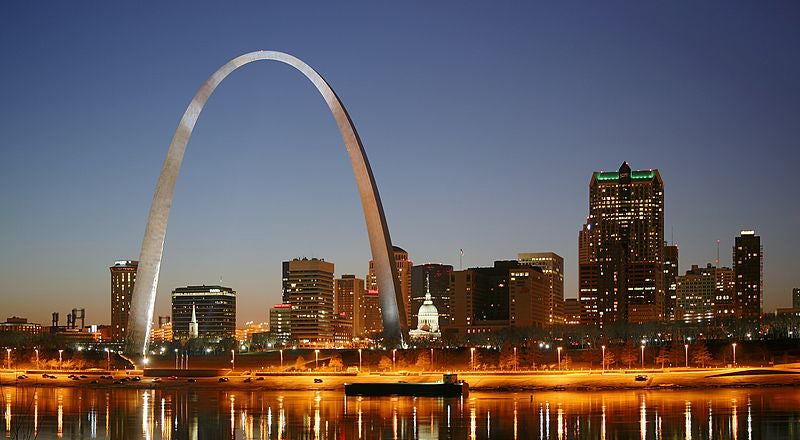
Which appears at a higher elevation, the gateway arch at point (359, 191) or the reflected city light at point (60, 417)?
the gateway arch at point (359, 191)

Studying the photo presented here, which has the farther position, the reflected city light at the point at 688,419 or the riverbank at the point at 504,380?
the riverbank at the point at 504,380

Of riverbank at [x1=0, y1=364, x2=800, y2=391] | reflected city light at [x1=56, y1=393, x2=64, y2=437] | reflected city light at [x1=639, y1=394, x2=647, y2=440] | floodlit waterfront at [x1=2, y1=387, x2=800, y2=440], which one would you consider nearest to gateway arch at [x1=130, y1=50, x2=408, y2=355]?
riverbank at [x1=0, y1=364, x2=800, y2=391]

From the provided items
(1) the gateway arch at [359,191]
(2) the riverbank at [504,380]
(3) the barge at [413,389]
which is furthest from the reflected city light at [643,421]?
(1) the gateway arch at [359,191]

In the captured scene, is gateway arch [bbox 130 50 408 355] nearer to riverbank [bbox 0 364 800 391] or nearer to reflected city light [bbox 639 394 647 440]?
riverbank [bbox 0 364 800 391]

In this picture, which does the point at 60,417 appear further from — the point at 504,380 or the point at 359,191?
the point at 504,380

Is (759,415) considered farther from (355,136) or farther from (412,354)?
(412,354)

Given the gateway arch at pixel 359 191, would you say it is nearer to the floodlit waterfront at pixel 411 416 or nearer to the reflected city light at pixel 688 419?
the floodlit waterfront at pixel 411 416

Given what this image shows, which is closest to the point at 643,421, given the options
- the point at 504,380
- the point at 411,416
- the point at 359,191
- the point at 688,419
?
the point at 688,419
